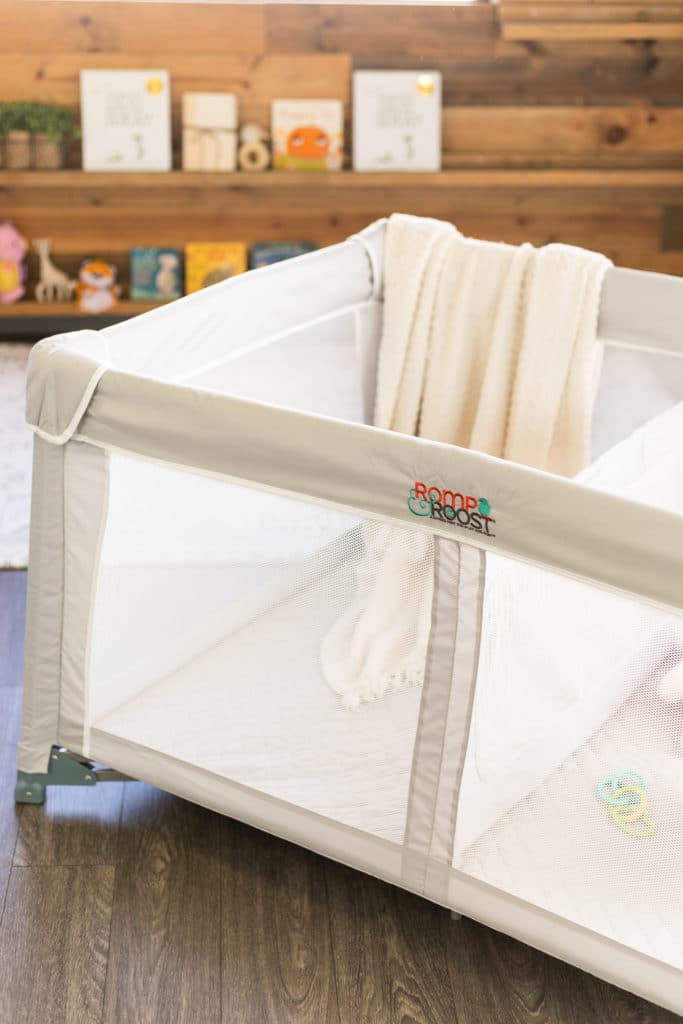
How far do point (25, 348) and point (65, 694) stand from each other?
6.40 ft

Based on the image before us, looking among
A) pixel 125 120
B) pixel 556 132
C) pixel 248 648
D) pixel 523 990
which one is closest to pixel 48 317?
pixel 125 120

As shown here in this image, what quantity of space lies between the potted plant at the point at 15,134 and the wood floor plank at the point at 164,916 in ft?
6.75

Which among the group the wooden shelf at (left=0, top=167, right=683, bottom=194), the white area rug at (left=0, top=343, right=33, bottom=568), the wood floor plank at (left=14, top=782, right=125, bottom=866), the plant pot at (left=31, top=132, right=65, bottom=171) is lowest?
the wood floor plank at (left=14, top=782, right=125, bottom=866)

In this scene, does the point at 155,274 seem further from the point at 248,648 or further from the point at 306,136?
the point at 248,648

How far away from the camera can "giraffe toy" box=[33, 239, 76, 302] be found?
331cm

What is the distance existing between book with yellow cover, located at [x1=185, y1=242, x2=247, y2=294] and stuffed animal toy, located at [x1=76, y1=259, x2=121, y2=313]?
0.69 feet

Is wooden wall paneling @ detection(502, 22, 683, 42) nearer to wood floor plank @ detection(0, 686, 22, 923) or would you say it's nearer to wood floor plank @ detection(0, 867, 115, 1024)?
wood floor plank @ detection(0, 686, 22, 923)

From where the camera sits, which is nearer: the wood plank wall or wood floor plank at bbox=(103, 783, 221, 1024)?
wood floor plank at bbox=(103, 783, 221, 1024)

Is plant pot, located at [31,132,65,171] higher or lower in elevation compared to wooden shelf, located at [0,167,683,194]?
higher

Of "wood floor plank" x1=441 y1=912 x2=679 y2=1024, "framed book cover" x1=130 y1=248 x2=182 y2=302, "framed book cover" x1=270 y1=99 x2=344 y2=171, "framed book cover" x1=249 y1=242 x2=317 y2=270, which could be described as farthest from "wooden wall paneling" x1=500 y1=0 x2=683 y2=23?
"wood floor plank" x1=441 y1=912 x2=679 y2=1024

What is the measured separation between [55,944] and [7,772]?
0.34 meters

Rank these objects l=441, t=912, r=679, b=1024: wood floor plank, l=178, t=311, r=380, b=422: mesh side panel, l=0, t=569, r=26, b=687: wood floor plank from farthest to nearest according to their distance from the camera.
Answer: l=0, t=569, r=26, b=687: wood floor plank < l=178, t=311, r=380, b=422: mesh side panel < l=441, t=912, r=679, b=1024: wood floor plank

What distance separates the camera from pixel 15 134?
319 centimetres

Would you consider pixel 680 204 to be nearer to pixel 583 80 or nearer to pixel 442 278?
pixel 583 80
